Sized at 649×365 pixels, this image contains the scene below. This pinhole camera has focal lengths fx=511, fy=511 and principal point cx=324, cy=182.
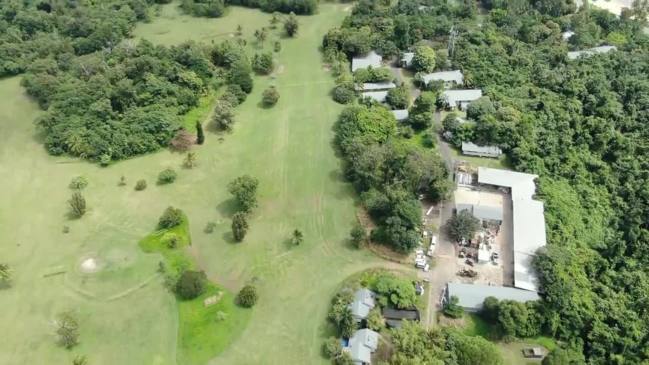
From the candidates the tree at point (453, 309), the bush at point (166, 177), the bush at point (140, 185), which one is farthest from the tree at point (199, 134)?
the tree at point (453, 309)

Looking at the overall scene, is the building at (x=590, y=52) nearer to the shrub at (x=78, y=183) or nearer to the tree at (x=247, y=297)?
the tree at (x=247, y=297)

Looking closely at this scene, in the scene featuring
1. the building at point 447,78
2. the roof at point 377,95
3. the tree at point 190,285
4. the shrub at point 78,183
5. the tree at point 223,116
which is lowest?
the tree at point 190,285

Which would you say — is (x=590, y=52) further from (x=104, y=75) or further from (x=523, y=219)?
(x=104, y=75)

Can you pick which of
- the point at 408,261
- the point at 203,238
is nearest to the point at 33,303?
the point at 203,238

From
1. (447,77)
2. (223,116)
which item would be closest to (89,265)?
(223,116)

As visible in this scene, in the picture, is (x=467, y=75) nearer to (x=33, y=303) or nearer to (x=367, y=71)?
(x=367, y=71)

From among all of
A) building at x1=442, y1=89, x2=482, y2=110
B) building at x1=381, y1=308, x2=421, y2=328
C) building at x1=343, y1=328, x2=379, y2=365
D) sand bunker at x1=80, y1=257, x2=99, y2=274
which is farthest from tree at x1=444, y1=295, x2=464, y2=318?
sand bunker at x1=80, y1=257, x2=99, y2=274

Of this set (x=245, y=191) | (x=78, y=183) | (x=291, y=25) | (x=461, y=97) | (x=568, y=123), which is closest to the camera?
(x=245, y=191)
